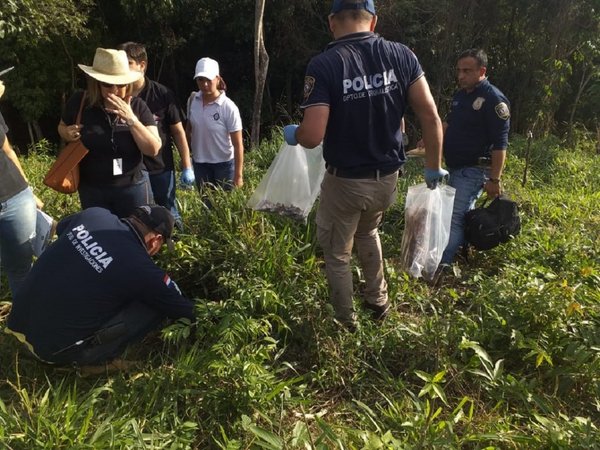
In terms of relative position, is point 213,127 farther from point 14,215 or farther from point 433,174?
point 433,174

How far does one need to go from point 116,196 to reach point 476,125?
7.55 ft

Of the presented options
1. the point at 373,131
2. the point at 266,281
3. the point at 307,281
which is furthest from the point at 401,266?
the point at 373,131

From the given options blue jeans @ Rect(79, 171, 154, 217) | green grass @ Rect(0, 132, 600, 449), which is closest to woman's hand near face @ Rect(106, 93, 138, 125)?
blue jeans @ Rect(79, 171, 154, 217)

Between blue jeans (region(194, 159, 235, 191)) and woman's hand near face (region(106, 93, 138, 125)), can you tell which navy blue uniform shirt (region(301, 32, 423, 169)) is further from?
blue jeans (region(194, 159, 235, 191))

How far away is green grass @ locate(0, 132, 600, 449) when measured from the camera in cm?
184

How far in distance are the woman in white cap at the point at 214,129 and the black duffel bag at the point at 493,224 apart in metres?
1.78

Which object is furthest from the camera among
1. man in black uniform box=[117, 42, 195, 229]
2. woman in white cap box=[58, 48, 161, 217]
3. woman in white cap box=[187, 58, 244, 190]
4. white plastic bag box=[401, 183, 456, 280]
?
woman in white cap box=[187, 58, 244, 190]

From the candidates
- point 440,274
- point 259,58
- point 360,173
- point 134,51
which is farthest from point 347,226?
point 259,58

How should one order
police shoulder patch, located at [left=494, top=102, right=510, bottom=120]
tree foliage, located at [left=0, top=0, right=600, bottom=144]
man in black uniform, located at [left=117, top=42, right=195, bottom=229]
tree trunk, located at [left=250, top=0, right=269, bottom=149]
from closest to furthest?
police shoulder patch, located at [left=494, top=102, right=510, bottom=120]
man in black uniform, located at [left=117, top=42, right=195, bottom=229]
tree trunk, located at [left=250, top=0, right=269, bottom=149]
tree foliage, located at [left=0, top=0, right=600, bottom=144]

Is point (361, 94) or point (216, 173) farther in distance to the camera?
point (216, 173)

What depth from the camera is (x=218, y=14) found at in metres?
11.4

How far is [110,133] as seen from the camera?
269cm

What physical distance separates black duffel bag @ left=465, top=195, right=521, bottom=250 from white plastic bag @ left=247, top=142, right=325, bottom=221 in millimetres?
1094

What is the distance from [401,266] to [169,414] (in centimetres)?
167
